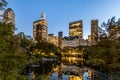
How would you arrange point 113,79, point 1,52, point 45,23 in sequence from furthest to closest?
point 45,23 → point 113,79 → point 1,52

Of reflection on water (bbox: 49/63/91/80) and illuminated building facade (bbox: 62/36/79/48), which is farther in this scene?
illuminated building facade (bbox: 62/36/79/48)

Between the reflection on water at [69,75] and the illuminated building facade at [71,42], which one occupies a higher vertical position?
the illuminated building facade at [71,42]

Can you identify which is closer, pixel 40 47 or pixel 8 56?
pixel 8 56

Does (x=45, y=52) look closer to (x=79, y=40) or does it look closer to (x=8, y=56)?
(x=79, y=40)

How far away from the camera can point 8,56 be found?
30.5ft

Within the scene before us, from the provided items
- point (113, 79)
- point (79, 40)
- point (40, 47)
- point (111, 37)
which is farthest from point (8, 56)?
point (79, 40)

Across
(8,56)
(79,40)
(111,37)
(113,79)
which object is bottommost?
(113,79)

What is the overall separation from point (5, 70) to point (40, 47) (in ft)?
306

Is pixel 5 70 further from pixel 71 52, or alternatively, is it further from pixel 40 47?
pixel 71 52

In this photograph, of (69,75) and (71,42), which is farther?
(71,42)

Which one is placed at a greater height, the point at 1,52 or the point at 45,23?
the point at 45,23

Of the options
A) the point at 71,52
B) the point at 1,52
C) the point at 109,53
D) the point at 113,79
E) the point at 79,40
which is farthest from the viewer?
the point at 79,40

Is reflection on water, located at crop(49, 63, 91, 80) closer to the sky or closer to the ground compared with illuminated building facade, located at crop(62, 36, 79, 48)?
closer to the ground

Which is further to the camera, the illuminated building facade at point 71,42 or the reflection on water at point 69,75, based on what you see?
the illuminated building facade at point 71,42
